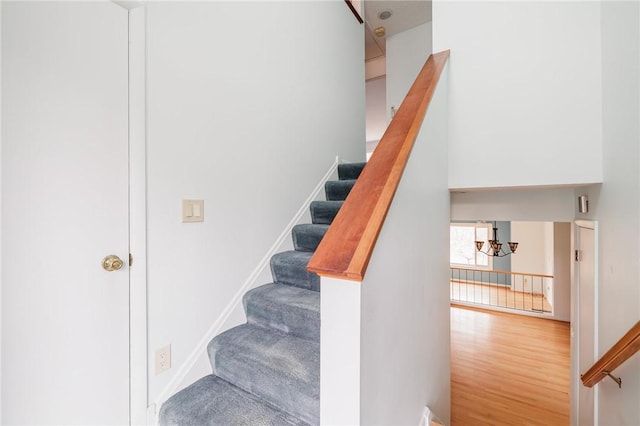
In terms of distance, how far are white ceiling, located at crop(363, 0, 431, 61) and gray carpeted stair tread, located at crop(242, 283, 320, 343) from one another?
3.52m

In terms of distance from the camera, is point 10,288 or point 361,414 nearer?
point 361,414

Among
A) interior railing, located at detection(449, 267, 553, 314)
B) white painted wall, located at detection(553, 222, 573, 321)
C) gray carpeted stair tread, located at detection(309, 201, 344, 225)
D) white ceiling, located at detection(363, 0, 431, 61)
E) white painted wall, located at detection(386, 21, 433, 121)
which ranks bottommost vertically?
interior railing, located at detection(449, 267, 553, 314)

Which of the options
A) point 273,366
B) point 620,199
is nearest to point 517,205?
point 620,199

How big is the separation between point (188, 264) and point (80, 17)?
113 cm

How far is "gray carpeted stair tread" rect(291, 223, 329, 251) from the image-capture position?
197cm

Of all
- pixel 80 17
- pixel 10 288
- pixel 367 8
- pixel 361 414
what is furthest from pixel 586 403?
pixel 367 8

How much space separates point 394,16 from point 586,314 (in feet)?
12.3

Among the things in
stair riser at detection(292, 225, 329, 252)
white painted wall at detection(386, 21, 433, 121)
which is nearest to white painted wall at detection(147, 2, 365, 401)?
stair riser at detection(292, 225, 329, 252)

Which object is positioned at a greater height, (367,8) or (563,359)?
(367,8)

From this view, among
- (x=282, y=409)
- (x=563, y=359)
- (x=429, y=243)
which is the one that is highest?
(x=429, y=243)

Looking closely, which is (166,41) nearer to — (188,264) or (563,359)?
(188,264)

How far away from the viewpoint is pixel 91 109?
3.67 feet

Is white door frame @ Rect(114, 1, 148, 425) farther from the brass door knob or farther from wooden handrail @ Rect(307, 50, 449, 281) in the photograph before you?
wooden handrail @ Rect(307, 50, 449, 281)

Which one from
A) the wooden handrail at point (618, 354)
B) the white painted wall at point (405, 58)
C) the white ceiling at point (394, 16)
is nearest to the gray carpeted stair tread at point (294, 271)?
the wooden handrail at point (618, 354)
